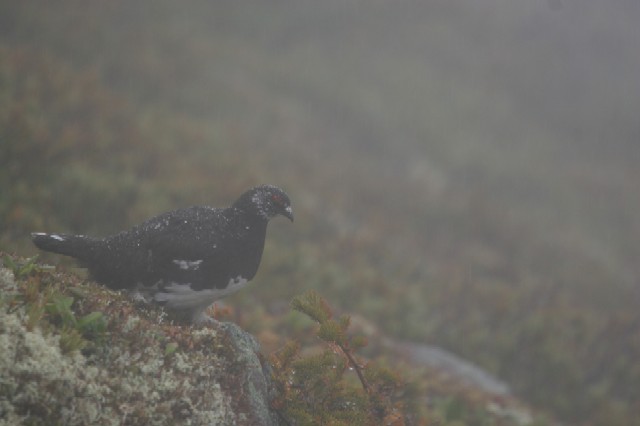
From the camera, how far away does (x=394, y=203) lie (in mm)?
15531

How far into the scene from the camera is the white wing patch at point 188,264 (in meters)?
4.25

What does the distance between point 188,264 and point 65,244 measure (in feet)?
3.37

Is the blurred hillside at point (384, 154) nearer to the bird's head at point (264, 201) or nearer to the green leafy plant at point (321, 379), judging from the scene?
the bird's head at point (264, 201)

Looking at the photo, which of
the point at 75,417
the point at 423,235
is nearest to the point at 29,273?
the point at 75,417

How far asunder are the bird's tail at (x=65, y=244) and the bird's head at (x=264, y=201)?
1.25 metres

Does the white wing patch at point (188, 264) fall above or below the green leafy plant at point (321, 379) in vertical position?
above

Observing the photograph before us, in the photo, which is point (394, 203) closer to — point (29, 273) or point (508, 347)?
point (508, 347)

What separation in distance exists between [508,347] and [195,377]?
8.27 m

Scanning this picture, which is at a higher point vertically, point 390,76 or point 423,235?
point 390,76

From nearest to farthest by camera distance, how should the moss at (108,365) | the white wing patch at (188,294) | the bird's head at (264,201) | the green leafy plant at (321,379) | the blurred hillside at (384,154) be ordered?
1. the moss at (108,365)
2. the green leafy plant at (321,379)
3. the white wing patch at (188,294)
4. the bird's head at (264,201)
5. the blurred hillside at (384,154)

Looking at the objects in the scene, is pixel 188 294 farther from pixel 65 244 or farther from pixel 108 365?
pixel 65 244

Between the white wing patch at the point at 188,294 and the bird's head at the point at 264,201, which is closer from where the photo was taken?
the white wing patch at the point at 188,294

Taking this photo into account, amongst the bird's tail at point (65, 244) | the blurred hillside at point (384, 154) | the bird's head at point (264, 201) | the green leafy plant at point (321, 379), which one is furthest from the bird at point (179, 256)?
the blurred hillside at point (384, 154)

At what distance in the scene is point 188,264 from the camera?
14.0 feet
